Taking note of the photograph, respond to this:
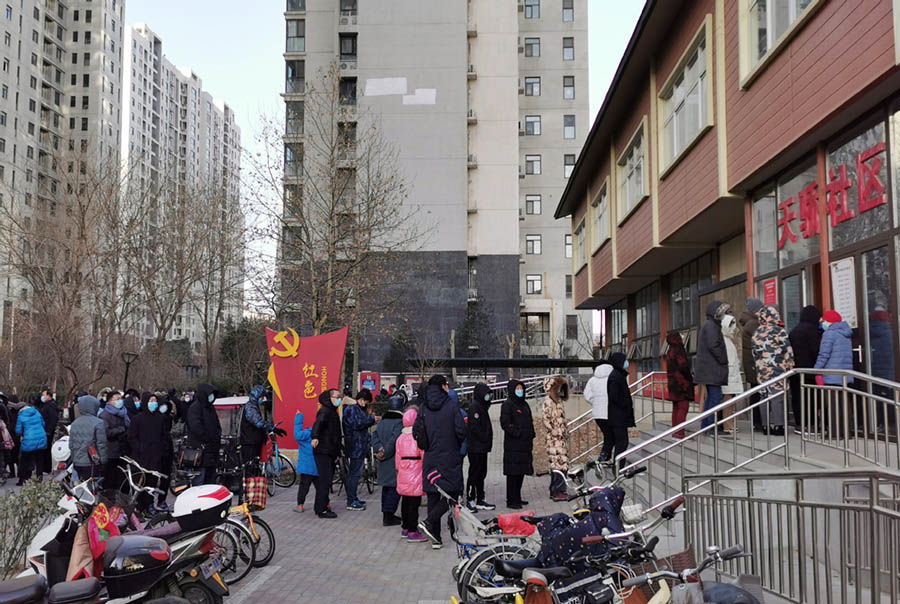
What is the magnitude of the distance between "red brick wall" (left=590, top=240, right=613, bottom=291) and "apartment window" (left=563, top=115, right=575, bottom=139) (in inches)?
1480

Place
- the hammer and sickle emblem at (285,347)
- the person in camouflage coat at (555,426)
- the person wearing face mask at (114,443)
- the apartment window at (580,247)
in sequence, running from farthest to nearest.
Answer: the apartment window at (580,247), the hammer and sickle emblem at (285,347), the person wearing face mask at (114,443), the person in camouflage coat at (555,426)

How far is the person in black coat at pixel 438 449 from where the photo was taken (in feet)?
33.4

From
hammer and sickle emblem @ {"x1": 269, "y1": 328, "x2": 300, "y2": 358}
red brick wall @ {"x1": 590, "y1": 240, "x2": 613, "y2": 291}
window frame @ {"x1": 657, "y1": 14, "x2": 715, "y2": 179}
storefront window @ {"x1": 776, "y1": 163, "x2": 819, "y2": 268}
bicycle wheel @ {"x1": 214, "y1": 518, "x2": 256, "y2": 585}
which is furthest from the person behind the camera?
red brick wall @ {"x1": 590, "y1": 240, "x2": 613, "y2": 291}

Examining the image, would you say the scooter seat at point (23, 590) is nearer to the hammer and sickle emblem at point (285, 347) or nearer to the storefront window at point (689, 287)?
the hammer and sickle emblem at point (285, 347)

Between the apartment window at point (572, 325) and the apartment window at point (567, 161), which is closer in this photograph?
the apartment window at point (572, 325)

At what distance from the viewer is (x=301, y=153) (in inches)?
1084

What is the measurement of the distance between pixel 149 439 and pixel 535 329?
5134 centimetres

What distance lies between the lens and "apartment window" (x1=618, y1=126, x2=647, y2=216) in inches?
818

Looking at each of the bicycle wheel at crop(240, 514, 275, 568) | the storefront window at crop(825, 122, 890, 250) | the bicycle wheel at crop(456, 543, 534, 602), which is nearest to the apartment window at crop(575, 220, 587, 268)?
the storefront window at crop(825, 122, 890, 250)

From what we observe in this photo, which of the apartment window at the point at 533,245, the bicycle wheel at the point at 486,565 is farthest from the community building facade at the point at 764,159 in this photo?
the apartment window at the point at 533,245

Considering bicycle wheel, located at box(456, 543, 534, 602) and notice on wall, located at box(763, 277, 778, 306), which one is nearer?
bicycle wheel, located at box(456, 543, 534, 602)

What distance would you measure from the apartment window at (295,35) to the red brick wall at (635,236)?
113ft

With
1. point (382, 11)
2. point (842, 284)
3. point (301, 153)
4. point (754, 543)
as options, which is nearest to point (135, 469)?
point (754, 543)

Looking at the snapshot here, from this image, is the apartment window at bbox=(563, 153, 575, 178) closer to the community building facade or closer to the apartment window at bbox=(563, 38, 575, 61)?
the apartment window at bbox=(563, 38, 575, 61)
